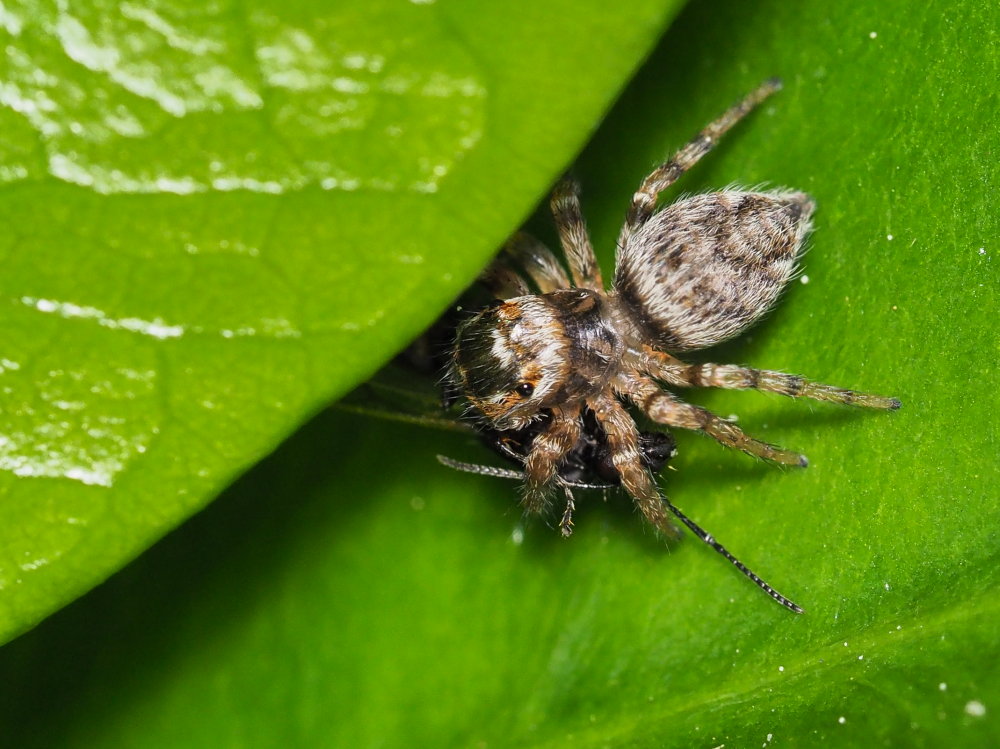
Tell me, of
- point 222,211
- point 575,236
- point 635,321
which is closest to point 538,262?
point 575,236

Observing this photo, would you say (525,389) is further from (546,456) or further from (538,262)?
(538,262)

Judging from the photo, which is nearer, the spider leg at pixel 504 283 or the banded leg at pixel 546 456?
the banded leg at pixel 546 456

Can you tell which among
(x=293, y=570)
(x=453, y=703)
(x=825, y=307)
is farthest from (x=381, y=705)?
(x=825, y=307)

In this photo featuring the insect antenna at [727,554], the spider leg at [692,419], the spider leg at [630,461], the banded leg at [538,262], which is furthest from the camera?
the banded leg at [538,262]

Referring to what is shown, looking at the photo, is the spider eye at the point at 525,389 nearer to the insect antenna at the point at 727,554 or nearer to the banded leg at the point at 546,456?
the banded leg at the point at 546,456

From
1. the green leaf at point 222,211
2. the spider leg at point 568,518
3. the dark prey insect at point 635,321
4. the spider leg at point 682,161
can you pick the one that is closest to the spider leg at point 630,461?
the dark prey insect at point 635,321

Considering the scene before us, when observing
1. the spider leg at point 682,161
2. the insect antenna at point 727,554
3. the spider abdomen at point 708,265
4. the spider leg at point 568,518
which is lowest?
the insect antenna at point 727,554

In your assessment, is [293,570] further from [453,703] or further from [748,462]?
[748,462]

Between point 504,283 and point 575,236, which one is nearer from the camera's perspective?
point 575,236

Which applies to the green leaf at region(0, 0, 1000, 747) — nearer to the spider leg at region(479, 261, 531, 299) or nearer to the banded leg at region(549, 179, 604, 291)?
the banded leg at region(549, 179, 604, 291)
